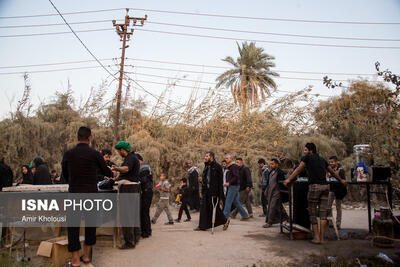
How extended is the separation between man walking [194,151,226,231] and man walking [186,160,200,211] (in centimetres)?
294

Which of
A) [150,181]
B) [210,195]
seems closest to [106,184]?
[150,181]

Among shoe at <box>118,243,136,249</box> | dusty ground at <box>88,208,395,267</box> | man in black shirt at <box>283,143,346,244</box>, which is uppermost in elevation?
man in black shirt at <box>283,143,346,244</box>

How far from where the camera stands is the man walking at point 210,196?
788cm

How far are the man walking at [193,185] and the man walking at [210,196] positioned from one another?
2.94 meters

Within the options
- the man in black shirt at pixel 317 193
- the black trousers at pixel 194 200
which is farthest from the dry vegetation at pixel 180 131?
the man in black shirt at pixel 317 193

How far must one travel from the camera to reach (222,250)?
5926 millimetres

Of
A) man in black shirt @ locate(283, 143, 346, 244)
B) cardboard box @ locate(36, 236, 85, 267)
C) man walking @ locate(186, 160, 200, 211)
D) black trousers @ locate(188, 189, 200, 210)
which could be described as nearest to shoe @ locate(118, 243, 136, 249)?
cardboard box @ locate(36, 236, 85, 267)

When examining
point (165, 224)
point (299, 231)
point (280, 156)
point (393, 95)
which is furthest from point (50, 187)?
point (280, 156)

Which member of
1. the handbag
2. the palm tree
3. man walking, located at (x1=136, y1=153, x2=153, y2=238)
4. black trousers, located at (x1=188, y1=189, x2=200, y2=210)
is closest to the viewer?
the handbag

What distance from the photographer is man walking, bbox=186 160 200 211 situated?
36.3 ft

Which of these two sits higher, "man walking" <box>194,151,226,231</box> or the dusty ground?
"man walking" <box>194,151,226,231</box>

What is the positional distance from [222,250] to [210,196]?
82.4 inches

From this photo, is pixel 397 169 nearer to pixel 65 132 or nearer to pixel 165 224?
pixel 165 224

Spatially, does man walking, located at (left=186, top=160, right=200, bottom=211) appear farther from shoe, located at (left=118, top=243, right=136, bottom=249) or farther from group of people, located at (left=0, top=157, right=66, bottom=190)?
shoe, located at (left=118, top=243, right=136, bottom=249)
